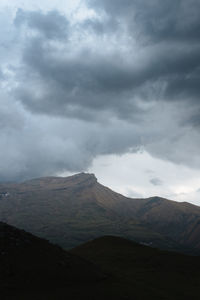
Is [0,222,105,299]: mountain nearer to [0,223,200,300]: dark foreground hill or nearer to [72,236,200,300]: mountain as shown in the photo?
[0,223,200,300]: dark foreground hill

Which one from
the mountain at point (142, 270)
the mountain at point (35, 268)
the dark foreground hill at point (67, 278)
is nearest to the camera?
the dark foreground hill at point (67, 278)

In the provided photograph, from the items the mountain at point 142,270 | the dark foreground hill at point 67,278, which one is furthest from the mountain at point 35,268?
the mountain at point 142,270

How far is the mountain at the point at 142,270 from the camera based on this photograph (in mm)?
46897

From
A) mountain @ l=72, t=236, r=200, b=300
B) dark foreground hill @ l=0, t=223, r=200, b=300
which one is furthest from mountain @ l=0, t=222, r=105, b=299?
mountain @ l=72, t=236, r=200, b=300

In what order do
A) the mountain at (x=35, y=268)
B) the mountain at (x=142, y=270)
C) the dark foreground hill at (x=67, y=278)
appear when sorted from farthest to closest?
the mountain at (x=142, y=270)
the mountain at (x=35, y=268)
the dark foreground hill at (x=67, y=278)

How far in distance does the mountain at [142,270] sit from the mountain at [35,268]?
17.4 ft

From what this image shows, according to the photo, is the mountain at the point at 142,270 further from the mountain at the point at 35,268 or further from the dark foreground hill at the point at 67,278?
the mountain at the point at 35,268

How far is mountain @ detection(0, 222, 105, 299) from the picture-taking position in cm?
4049

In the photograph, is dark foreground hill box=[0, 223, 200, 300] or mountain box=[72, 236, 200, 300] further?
mountain box=[72, 236, 200, 300]

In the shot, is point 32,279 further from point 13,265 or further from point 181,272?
point 181,272

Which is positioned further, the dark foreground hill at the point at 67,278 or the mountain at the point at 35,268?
the mountain at the point at 35,268

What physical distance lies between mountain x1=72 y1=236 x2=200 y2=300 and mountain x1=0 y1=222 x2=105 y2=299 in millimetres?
5296

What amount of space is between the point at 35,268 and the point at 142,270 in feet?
110

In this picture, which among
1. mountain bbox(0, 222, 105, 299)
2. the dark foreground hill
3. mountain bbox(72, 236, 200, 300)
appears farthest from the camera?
mountain bbox(72, 236, 200, 300)
